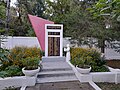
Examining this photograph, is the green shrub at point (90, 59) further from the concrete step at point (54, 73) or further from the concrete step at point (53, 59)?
the concrete step at point (53, 59)

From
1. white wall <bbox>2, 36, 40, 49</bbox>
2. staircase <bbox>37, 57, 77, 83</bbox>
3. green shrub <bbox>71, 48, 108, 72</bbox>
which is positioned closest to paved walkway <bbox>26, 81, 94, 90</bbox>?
staircase <bbox>37, 57, 77, 83</bbox>

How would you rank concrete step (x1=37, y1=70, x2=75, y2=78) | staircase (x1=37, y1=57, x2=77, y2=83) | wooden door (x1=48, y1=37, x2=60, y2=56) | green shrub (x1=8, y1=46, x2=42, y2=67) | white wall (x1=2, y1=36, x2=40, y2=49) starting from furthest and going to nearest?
white wall (x1=2, y1=36, x2=40, y2=49)
wooden door (x1=48, y1=37, x2=60, y2=56)
green shrub (x1=8, y1=46, x2=42, y2=67)
concrete step (x1=37, y1=70, x2=75, y2=78)
staircase (x1=37, y1=57, x2=77, y2=83)

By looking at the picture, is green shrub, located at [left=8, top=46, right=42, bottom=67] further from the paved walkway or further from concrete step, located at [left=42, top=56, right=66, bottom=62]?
the paved walkway

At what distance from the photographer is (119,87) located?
6902 millimetres

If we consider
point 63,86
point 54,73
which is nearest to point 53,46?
point 54,73

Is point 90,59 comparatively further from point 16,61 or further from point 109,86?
point 16,61

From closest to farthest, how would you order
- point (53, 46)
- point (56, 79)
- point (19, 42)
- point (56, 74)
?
point (56, 79) < point (56, 74) < point (53, 46) < point (19, 42)

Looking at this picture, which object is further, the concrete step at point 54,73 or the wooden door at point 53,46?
the wooden door at point 53,46

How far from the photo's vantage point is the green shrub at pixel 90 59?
325 inches

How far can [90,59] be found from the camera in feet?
28.0

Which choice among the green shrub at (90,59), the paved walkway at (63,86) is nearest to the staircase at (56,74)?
the paved walkway at (63,86)

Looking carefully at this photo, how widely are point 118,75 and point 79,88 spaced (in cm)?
246

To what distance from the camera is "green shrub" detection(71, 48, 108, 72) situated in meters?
8.27

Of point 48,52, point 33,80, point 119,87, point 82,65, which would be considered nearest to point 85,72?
point 82,65
